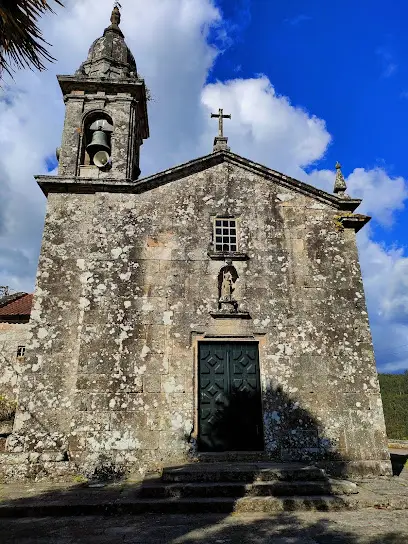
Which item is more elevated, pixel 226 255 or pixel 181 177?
pixel 181 177

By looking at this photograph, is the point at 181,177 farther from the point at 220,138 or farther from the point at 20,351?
the point at 20,351

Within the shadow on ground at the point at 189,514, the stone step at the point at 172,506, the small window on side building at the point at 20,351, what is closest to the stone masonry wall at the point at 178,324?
the shadow on ground at the point at 189,514

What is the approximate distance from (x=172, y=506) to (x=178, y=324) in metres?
3.95

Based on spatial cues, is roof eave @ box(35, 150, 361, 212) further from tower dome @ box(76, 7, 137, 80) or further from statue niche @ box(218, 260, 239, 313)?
tower dome @ box(76, 7, 137, 80)

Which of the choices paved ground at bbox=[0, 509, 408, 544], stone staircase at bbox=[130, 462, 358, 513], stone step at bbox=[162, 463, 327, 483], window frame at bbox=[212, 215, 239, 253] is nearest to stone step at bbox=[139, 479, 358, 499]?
stone staircase at bbox=[130, 462, 358, 513]

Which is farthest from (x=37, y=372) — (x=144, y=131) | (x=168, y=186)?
(x=144, y=131)

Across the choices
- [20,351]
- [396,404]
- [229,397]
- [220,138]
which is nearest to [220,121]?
[220,138]

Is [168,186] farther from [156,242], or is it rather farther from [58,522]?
[58,522]

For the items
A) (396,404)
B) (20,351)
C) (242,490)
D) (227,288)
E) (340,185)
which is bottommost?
(242,490)

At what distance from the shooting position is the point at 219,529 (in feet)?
18.9

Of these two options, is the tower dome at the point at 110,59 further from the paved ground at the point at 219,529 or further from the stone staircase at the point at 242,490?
the paved ground at the point at 219,529

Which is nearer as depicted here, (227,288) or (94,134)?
(227,288)

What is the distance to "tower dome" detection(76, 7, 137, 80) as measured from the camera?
→ 41.4ft

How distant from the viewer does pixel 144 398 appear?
361 inches
